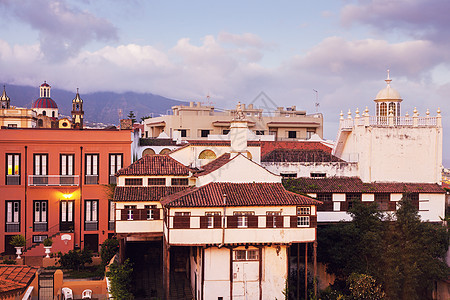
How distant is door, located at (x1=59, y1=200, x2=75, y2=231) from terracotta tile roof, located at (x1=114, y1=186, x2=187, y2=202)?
6447 millimetres

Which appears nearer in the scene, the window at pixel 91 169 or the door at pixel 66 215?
the door at pixel 66 215

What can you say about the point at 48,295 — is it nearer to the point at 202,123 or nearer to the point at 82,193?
the point at 82,193

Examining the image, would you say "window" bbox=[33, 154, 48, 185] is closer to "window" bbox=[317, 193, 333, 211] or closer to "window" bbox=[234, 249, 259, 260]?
"window" bbox=[234, 249, 259, 260]

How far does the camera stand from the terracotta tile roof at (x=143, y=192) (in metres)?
31.2

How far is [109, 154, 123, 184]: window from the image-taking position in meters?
37.6

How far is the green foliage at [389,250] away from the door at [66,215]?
1702cm

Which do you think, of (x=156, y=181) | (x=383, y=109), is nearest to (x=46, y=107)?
(x=156, y=181)

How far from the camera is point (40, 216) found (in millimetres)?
36438

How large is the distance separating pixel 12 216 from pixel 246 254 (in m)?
17.1

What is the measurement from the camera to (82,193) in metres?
36.9

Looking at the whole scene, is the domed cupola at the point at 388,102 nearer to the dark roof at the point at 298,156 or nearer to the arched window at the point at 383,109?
the arched window at the point at 383,109

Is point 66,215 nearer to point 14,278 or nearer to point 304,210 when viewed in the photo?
point 14,278

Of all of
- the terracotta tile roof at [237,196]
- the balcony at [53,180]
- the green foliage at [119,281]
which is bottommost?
the green foliage at [119,281]

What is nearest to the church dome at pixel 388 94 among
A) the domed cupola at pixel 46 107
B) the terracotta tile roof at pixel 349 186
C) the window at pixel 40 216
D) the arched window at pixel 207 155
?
the terracotta tile roof at pixel 349 186
